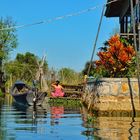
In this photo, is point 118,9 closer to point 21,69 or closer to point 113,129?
point 113,129

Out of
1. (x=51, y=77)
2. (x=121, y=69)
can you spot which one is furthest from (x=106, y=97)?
(x=51, y=77)

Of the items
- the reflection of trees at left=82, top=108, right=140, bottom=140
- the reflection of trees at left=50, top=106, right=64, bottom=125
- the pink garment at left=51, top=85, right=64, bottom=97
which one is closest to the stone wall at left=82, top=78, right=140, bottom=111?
the reflection of trees at left=82, top=108, right=140, bottom=140

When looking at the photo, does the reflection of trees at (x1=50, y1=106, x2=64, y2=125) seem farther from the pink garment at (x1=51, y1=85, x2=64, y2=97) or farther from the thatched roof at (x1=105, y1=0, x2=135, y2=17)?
the thatched roof at (x1=105, y1=0, x2=135, y2=17)

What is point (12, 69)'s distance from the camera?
2808 inches

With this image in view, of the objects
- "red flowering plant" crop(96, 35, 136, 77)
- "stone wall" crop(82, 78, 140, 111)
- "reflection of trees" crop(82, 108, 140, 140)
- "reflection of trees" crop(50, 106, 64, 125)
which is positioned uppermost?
"red flowering plant" crop(96, 35, 136, 77)

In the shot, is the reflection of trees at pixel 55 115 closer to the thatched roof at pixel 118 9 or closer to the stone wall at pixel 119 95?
the stone wall at pixel 119 95

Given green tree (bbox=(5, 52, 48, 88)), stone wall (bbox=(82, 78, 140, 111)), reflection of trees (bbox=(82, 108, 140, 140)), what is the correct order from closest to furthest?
reflection of trees (bbox=(82, 108, 140, 140))
stone wall (bbox=(82, 78, 140, 111))
green tree (bbox=(5, 52, 48, 88))

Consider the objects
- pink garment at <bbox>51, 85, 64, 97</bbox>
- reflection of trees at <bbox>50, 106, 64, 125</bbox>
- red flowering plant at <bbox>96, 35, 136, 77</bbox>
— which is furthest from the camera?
pink garment at <bbox>51, 85, 64, 97</bbox>

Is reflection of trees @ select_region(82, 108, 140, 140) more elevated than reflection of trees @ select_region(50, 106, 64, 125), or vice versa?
reflection of trees @ select_region(50, 106, 64, 125)

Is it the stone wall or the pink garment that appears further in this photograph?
the pink garment

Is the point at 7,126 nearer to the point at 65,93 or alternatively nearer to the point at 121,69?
the point at 121,69

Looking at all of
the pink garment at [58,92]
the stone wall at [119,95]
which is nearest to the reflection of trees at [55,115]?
the stone wall at [119,95]

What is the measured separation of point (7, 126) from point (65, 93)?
2043 centimetres

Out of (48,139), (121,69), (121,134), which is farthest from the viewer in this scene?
(121,69)
